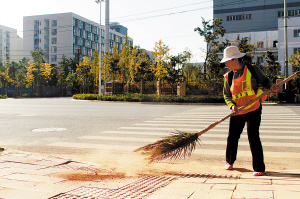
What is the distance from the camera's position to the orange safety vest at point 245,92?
4.11 m

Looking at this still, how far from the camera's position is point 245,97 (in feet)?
13.7

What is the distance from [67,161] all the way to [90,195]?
74.3 inches

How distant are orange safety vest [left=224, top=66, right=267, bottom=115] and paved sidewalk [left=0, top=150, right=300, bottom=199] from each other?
0.97m

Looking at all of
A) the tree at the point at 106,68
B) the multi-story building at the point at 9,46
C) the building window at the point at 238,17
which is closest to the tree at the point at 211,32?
the tree at the point at 106,68

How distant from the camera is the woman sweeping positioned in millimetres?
4055

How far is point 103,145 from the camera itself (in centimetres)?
666

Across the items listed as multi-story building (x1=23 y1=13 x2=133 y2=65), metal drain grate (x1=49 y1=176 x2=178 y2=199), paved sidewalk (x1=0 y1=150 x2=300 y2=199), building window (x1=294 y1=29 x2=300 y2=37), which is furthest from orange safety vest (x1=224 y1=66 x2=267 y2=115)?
multi-story building (x1=23 y1=13 x2=133 y2=65)

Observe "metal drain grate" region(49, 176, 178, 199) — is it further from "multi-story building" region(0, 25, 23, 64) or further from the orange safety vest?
"multi-story building" region(0, 25, 23, 64)

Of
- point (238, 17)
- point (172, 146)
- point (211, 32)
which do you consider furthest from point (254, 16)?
point (172, 146)

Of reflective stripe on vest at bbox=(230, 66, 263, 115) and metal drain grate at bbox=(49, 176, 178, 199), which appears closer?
metal drain grate at bbox=(49, 176, 178, 199)

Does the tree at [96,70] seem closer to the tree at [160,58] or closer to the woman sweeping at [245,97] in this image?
the tree at [160,58]

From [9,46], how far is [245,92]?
118m

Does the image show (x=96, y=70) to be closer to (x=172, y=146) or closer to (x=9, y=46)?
(x=172, y=146)

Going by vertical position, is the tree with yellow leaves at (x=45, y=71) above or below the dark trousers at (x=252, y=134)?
above
